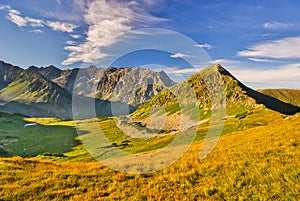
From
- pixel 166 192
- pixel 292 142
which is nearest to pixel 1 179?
pixel 166 192

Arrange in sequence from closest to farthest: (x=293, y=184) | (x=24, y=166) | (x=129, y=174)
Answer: (x=293, y=184) → (x=129, y=174) → (x=24, y=166)

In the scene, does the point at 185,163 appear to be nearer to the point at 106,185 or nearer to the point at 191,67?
the point at 106,185

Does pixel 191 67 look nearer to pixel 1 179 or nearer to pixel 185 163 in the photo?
pixel 185 163

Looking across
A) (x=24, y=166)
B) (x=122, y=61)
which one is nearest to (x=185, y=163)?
(x=122, y=61)

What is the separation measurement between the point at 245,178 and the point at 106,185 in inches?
383

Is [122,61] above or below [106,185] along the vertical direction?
above

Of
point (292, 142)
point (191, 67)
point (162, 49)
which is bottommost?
point (292, 142)

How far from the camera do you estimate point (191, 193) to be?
14.8m

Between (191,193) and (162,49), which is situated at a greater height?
(162,49)

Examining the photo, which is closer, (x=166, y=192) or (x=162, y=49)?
(x=166, y=192)

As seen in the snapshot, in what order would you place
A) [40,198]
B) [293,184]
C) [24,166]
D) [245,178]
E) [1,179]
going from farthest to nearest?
[24,166]
[1,179]
[245,178]
[40,198]
[293,184]

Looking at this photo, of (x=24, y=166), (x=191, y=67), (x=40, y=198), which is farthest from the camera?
(x=191, y=67)

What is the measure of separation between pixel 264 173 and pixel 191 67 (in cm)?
1247

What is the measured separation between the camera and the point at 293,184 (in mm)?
13492
